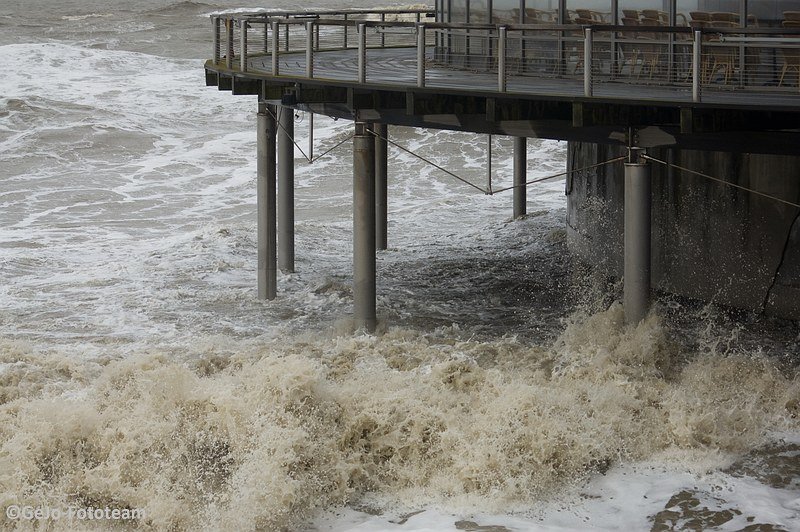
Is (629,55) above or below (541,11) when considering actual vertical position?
below

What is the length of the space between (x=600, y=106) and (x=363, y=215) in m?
3.20

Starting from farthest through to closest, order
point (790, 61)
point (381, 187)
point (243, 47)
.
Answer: point (381, 187) → point (243, 47) → point (790, 61)

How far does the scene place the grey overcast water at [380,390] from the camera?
8289 millimetres

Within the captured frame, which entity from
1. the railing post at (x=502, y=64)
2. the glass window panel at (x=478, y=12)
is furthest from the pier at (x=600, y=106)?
the glass window panel at (x=478, y=12)

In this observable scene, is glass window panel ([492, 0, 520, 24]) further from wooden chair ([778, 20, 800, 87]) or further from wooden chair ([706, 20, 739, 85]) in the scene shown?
wooden chair ([778, 20, 800, 87])

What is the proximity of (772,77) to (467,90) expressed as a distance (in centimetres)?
307

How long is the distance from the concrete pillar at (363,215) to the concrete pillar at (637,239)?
9.95 ft

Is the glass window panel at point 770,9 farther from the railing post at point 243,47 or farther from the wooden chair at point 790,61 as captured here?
the railing post at point 243,47

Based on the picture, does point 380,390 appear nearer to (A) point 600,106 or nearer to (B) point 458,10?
(A) point 600,106

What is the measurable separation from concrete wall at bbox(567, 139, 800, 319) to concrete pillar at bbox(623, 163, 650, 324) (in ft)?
7.83

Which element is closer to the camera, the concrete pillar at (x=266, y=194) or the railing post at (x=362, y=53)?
the railing post at (x=362, y=53)

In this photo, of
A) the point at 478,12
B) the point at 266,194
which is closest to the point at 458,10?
the point at 478,12

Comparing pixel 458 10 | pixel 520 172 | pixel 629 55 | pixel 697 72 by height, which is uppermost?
pixel 458 10

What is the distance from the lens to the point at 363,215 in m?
12.4
